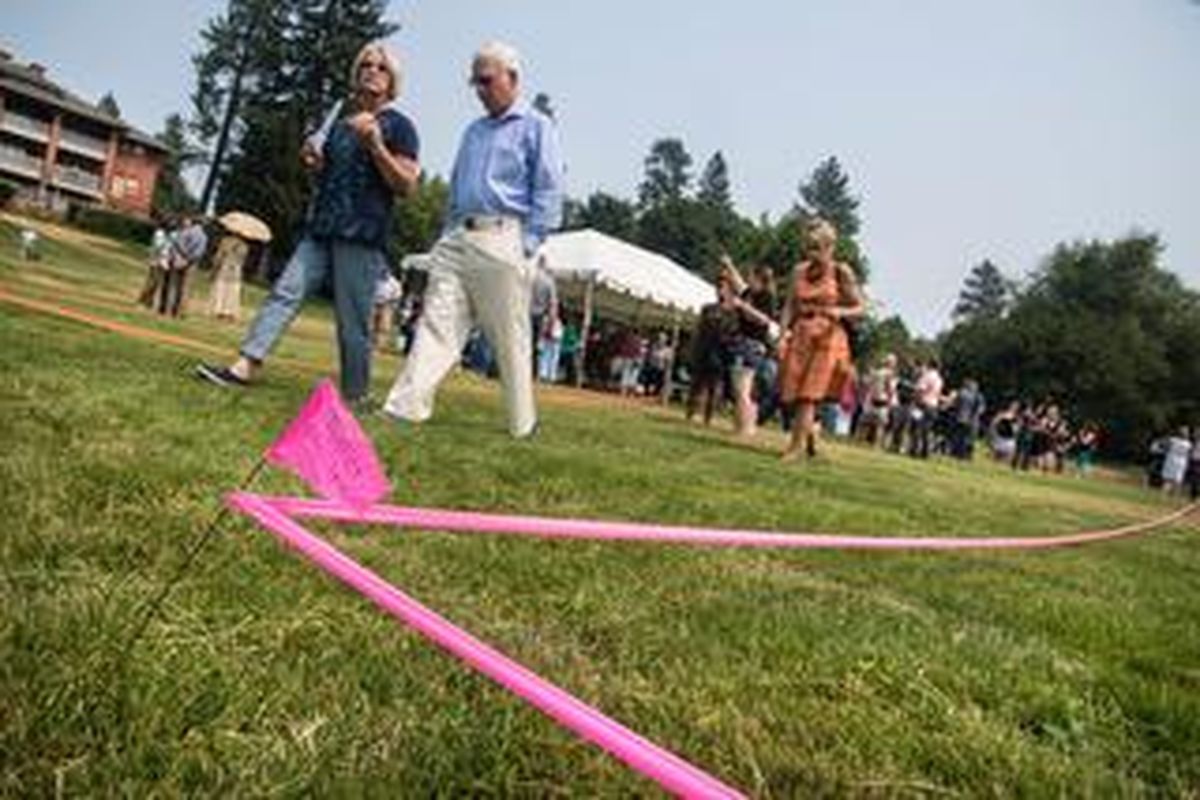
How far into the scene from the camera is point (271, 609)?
2.27 m

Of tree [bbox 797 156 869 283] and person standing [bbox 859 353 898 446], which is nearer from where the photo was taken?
person standing [bbox 859 353 898 446]

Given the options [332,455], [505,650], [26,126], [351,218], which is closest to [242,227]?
[351,218]

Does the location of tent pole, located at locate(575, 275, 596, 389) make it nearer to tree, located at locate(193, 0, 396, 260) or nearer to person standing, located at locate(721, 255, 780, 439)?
person standing, located at locate(721, 255, 780, 439)

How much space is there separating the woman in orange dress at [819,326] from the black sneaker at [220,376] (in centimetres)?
404

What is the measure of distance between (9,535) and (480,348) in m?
17.5

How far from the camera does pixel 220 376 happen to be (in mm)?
6703

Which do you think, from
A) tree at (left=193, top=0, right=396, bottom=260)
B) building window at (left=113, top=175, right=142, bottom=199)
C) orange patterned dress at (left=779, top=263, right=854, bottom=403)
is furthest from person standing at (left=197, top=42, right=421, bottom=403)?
building window at (left=113, top=175, right=142, bottom=199)

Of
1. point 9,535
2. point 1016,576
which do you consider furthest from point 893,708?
point 1016,576

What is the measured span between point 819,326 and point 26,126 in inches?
3710

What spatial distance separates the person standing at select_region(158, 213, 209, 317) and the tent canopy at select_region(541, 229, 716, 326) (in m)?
6.01

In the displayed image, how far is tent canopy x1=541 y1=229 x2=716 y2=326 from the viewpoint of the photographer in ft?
78.1

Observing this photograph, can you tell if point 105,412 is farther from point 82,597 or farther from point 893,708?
point 893,708

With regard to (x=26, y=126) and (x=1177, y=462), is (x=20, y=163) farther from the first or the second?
(x=1177, y=462)

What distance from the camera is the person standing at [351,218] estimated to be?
659 cm
